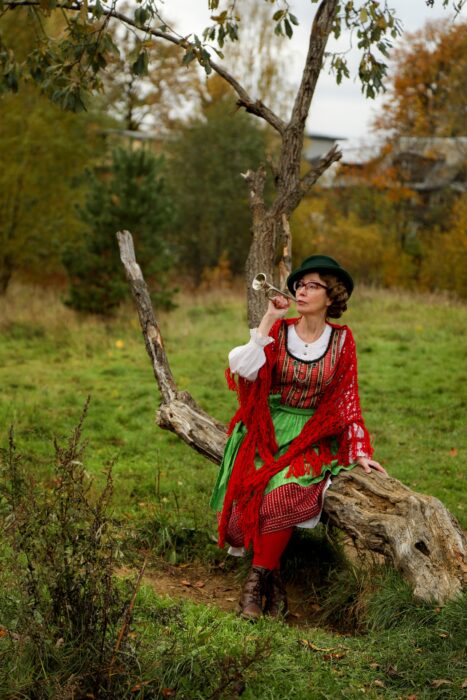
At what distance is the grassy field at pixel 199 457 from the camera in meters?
3.29

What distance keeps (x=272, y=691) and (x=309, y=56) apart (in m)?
4.32

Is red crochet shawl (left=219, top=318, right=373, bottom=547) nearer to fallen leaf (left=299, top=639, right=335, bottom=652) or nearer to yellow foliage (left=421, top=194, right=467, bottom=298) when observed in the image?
fallen leaf (left=299, top=639, right=335, bottom=652)

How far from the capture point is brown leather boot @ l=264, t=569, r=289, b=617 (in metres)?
4.53

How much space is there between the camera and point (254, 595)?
437 centimetres

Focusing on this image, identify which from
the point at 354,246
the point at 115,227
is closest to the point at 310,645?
the point at 115,227

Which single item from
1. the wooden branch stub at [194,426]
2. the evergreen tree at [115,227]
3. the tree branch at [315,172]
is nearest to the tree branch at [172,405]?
the wooden branch stub at [194,426]

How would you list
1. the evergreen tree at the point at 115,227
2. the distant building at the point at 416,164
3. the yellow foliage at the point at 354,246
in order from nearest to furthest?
the evergreen tree at the point at 115,227, the yellow foliage at the point at 354,246, the distant building at the point at 416,164

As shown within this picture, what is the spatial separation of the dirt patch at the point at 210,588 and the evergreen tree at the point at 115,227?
9.70m

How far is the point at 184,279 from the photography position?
23156 mm

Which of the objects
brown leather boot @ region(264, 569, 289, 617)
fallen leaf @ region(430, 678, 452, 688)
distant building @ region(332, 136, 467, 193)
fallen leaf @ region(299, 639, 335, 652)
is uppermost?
distant building @ region(332, 136, 467, 193)

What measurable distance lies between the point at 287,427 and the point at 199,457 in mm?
A: 2988

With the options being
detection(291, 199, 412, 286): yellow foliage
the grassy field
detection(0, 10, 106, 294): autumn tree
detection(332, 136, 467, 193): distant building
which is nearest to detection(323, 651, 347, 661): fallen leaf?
the grassy field

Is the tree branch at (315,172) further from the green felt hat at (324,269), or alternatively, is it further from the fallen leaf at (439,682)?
the fallen leaf at (439,682)

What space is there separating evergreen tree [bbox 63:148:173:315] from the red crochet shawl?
32.7 feet
